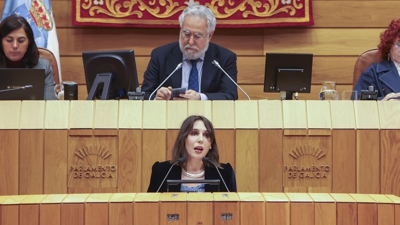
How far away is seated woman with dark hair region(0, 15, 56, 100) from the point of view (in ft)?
13.4

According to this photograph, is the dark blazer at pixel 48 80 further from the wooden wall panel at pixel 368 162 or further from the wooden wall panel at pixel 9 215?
the wooden wall panel at pixel 368 162

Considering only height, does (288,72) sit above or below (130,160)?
above

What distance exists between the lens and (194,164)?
124 inches

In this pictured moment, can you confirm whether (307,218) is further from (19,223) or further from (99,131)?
(99,131)

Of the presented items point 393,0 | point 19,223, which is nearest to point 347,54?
point 393,0

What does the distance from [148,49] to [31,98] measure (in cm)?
173

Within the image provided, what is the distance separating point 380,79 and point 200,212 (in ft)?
7.22

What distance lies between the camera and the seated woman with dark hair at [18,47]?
4090 millimetres

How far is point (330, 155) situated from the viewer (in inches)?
132

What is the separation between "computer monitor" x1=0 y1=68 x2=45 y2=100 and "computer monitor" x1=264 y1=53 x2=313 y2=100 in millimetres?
1259

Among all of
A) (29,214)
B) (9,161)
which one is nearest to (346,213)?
(29,214)

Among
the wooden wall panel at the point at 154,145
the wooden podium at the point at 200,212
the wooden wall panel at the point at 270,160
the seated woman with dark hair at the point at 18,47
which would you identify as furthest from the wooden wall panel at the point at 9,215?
the seated woman with dark hair at the point at 18,47

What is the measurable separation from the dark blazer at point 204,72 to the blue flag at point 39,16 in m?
1.10

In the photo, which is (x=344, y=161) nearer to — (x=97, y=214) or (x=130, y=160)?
(x=130, y=160)
